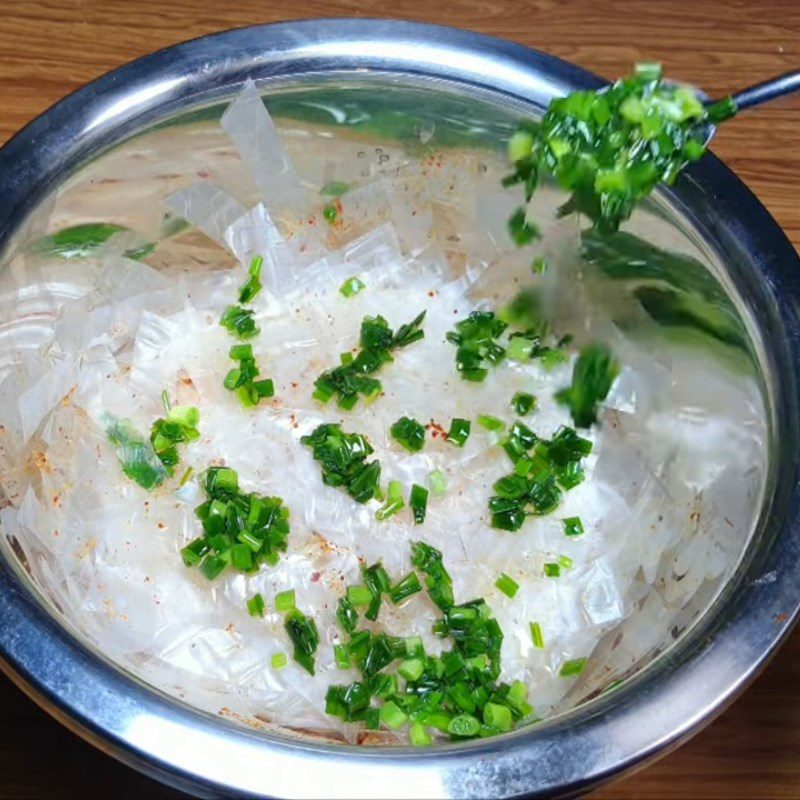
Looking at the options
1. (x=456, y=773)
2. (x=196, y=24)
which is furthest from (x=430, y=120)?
(x=456, y=773)

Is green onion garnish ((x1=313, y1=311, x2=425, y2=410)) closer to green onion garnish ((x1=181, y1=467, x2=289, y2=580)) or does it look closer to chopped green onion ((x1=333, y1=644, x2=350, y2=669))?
green onion garnish ((x1=181, y1=467, x2=289, y2=580))

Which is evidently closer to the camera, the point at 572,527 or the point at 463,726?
the point at 463,726

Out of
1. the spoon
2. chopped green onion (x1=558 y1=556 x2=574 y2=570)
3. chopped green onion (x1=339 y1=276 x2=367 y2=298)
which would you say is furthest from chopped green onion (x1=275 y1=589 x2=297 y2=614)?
the spoon

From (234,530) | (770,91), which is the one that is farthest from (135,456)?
(770,91)

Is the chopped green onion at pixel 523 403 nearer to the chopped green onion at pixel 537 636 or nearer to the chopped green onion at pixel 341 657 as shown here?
the chopped green onion at pixel 537 636

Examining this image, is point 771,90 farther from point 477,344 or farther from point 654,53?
point 654,53

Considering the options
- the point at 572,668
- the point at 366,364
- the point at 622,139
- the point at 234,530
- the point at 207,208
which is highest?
the point at 622,139
